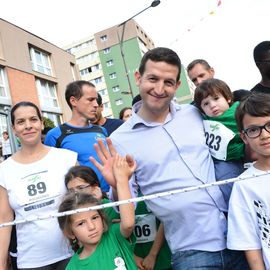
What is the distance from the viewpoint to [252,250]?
1.75m

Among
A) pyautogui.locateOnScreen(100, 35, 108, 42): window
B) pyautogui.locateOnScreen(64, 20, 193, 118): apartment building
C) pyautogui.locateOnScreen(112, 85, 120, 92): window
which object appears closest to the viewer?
pyautogui.locateOnScreen(64, 20, 193, 118): apartment building

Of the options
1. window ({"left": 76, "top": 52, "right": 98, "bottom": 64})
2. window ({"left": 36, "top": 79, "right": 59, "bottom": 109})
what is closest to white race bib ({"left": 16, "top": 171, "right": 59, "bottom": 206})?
window ({"left": 36, "top": 79, "right": 59, "bottom": 109})

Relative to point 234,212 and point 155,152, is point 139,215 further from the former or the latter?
point 234,212

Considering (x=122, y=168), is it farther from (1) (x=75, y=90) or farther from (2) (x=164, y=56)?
(1) (x=75, y=90)

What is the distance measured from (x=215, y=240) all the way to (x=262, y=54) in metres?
1.76

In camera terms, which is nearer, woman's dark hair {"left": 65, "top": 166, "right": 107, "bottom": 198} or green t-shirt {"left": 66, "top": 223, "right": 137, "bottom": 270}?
green t-shirt {"left": 66, "top": 223, "right": 137, "bottom": 270}

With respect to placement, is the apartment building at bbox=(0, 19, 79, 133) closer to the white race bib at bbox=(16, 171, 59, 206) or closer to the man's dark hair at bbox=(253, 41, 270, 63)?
the white race bib at bbox=(16, 171, 59, 206)

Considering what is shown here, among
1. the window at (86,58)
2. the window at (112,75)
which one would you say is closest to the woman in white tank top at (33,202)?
the window at (112,75)

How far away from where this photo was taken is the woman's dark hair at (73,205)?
2170 mm

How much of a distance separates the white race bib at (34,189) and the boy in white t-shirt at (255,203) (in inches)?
50.8

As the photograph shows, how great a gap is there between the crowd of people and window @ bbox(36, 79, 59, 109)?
2431 cm

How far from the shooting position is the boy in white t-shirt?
5.67ft

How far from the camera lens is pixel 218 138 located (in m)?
2.01

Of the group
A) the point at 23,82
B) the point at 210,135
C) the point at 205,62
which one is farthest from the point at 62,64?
the point at 210,135
